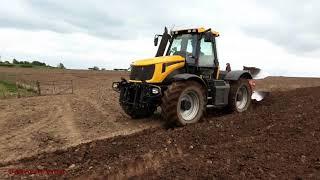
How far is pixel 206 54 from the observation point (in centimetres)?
1416

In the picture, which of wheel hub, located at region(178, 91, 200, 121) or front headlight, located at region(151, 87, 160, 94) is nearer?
front headlight, located at region(151, 87, 160, 94)

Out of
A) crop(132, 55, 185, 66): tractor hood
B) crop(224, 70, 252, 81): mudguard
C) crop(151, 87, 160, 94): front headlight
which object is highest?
crop(132, 55, 185, 66): tractor hood

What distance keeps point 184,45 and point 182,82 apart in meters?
1.60

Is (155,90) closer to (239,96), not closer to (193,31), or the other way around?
(193,31)

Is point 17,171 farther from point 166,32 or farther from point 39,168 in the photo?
point 166,32

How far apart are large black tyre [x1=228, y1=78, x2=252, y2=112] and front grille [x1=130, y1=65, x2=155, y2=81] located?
288cm

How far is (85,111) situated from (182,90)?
14.1 ft

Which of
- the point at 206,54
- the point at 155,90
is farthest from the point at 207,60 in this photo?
the point at 155,90

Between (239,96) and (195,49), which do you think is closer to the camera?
(195,49)

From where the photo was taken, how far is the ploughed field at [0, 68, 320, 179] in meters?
8.18

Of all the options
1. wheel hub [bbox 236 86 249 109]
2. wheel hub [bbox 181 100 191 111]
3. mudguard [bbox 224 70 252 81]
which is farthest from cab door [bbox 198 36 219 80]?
wheel hub [bbox 236 86 249 109]

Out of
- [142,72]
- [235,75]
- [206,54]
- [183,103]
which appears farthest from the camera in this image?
[235,75]

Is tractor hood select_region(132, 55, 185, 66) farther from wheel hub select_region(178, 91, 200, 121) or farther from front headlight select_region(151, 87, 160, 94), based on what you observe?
wheel hub select_region(178, 91, 200, 121)

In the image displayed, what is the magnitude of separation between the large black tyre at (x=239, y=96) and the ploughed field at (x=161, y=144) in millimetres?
358
